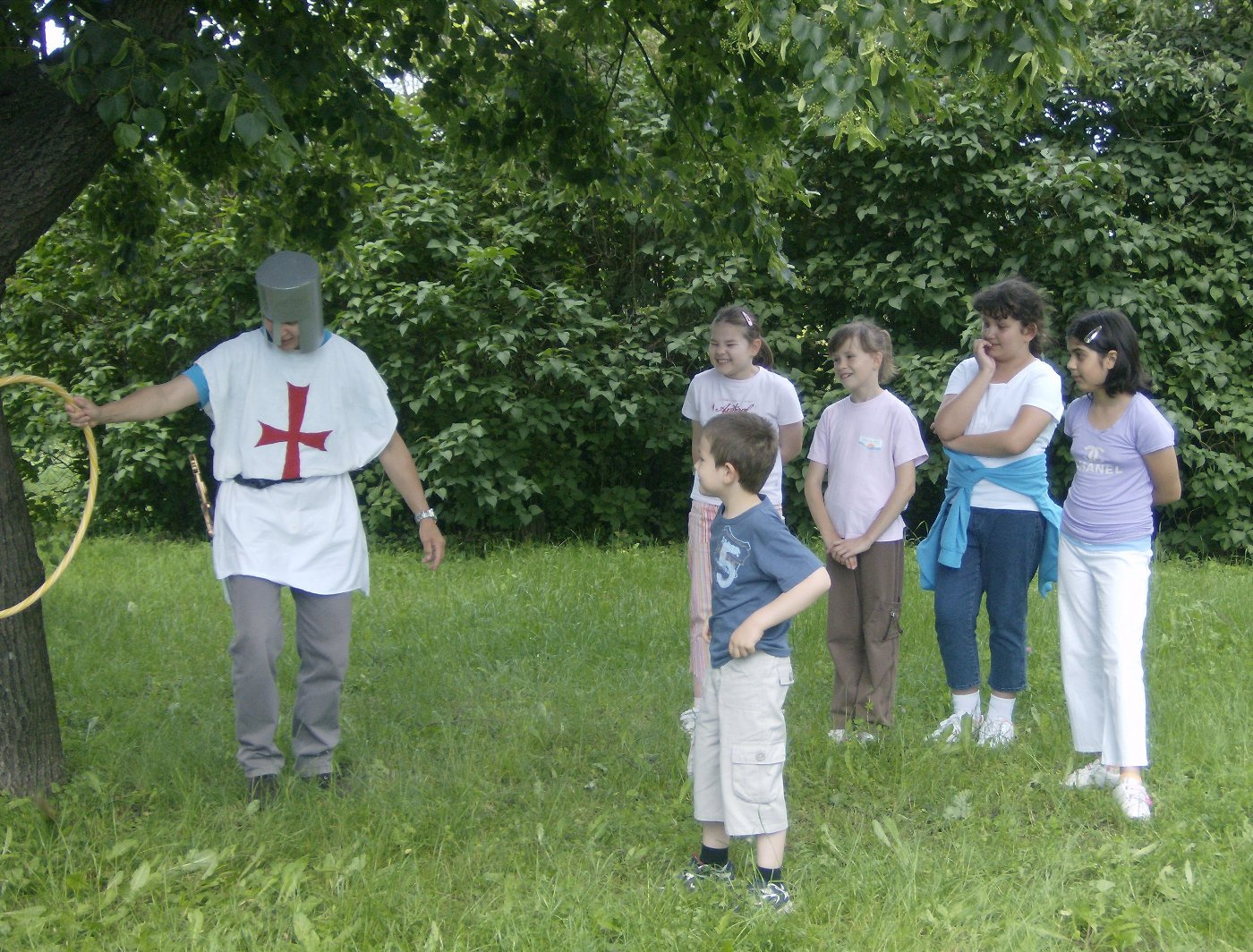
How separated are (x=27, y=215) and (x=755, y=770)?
117 inches

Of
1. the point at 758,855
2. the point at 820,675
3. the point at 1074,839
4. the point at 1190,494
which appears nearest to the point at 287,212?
the point at 820,675

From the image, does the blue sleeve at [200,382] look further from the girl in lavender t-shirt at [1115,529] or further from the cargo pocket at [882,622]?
the girl in lavender t-shirt at [1115,529]

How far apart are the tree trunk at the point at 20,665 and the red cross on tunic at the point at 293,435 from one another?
832 millimetres

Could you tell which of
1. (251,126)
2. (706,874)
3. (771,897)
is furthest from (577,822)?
(251,126)

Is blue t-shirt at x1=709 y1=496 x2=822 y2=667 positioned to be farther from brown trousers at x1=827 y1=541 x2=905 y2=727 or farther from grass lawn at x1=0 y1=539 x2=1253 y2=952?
brown trousers at x1=827 y1=541 x2=905 y2=727

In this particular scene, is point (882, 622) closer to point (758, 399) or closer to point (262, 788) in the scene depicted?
point (758, 399)

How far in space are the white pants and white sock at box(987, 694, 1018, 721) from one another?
0.36 metres

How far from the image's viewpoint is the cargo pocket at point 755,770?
328cm

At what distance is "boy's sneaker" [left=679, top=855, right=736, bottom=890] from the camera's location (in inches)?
135

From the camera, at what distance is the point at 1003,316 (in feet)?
14.9

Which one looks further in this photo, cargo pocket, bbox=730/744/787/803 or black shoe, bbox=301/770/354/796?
black shoe, bbox=301/770/354/796

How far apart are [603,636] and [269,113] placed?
3.58 meters

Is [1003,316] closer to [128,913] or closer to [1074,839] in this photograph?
[1074,839]

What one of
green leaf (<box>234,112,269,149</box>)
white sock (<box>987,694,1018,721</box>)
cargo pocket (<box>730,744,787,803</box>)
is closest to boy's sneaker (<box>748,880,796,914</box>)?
cargo pocket (<box>730,744,787,803</box>)
